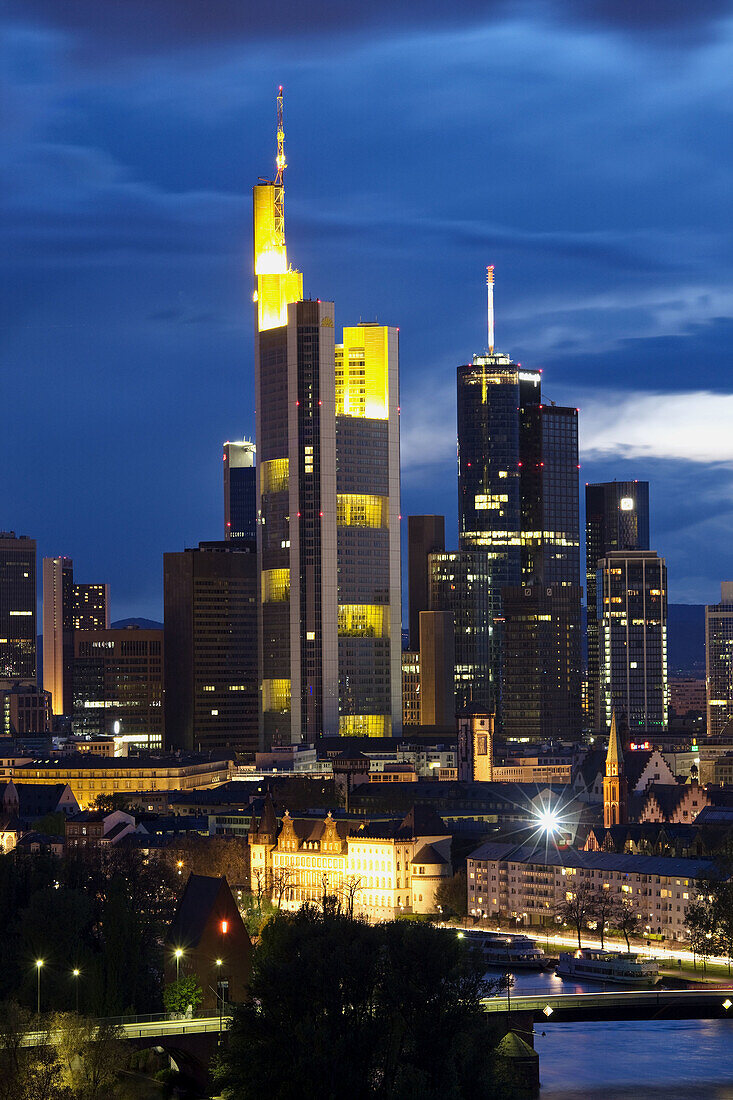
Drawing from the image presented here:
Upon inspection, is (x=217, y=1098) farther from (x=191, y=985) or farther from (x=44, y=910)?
A: (x=44, y=910)

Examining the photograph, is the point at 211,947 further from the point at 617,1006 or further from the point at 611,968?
the point at 611,968

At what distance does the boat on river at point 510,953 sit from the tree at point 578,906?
10.8 metres

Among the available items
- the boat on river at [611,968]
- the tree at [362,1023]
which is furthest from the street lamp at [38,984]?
the boat on river at [611,968]

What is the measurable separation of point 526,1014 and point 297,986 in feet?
59.6

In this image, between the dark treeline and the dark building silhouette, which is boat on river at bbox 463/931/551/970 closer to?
the dark treeline

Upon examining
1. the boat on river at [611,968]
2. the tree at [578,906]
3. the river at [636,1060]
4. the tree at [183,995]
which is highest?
the tree at [578,906]

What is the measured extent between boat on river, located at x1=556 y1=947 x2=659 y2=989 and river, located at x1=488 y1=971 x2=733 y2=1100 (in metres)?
11.1

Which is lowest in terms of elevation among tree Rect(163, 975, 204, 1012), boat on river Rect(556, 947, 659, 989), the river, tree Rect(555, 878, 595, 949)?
the river

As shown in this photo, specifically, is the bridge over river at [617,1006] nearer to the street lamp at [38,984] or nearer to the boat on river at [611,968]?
the street lamp at [38,984]

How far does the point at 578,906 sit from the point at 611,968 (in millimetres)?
29628

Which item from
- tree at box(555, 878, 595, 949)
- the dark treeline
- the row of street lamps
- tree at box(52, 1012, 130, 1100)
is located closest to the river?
the dark treeline

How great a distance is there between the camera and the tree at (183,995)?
→ 12756cm

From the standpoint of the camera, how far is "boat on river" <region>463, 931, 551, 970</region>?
17025cm

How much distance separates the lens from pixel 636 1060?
131500mm
